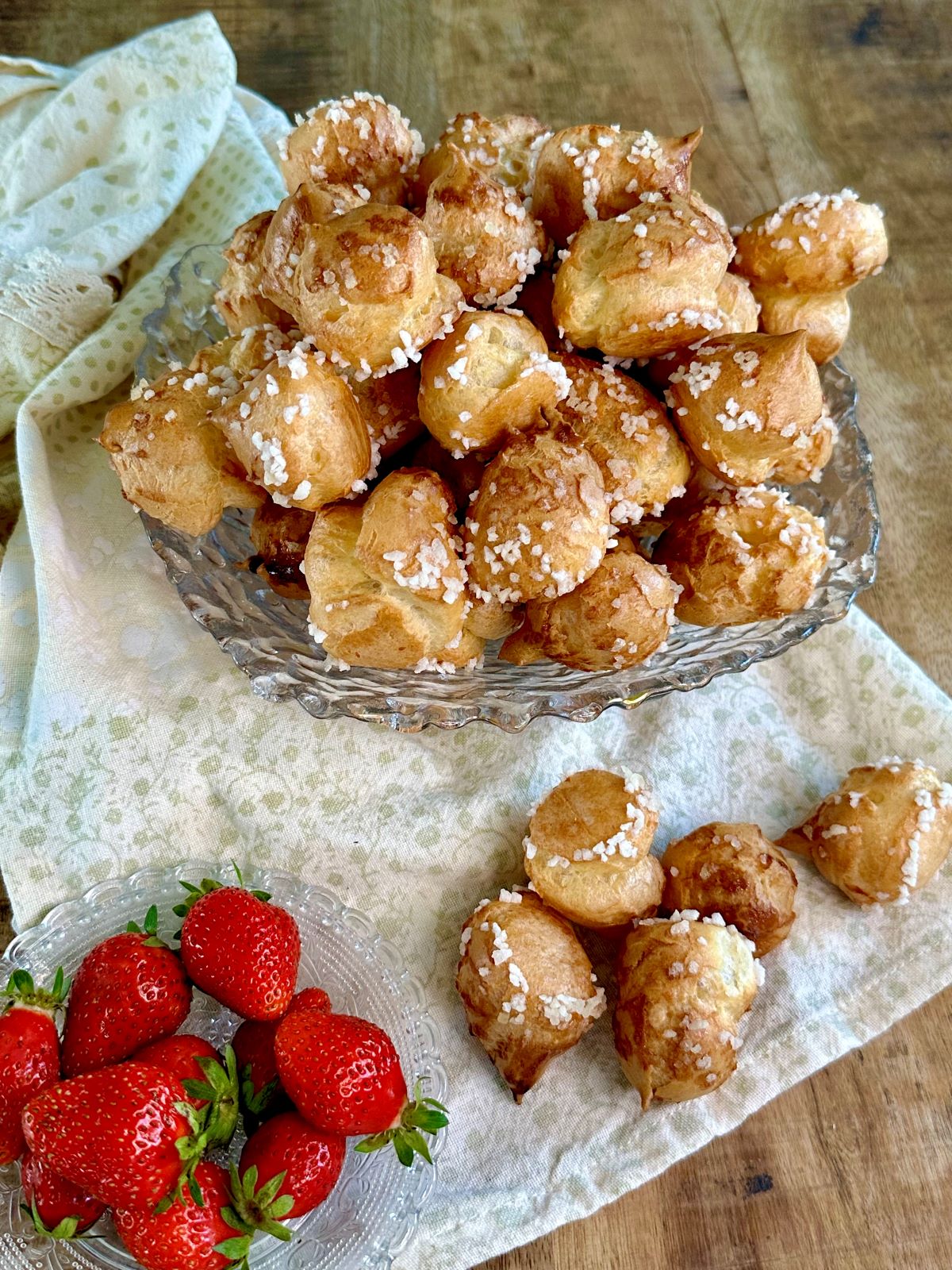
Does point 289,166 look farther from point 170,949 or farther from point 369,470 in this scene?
point 170,949

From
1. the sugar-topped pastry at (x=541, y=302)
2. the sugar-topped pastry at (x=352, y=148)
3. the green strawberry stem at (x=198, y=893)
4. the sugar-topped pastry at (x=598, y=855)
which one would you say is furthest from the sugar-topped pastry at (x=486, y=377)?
the green strawberry stem at (x=198, y=893)

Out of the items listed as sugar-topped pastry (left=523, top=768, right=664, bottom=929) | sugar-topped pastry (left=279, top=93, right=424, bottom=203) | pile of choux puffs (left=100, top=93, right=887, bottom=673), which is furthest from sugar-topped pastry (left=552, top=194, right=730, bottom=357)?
sugar-topped pastry (left=523, top=768, right=664, bottom=929)

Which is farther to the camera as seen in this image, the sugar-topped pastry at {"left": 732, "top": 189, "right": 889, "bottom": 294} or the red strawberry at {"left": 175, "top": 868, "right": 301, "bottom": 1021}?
the sugar-topped pastry at {"left": 732, "top": 189, "right": 889, "bottom": 294}

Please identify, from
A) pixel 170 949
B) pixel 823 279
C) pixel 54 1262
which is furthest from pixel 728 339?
pixel 54 1262

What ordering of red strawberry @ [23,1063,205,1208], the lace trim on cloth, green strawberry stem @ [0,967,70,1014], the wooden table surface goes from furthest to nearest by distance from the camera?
the wooden table surface, the lace trim on cloth, green strawberry stem @ [0,967,70,1014], red strawberry @ [23,1063,205,1208]

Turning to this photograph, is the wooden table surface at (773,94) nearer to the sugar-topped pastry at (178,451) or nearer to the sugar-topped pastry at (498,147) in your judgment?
the sugar-topped pastry at (498,147)

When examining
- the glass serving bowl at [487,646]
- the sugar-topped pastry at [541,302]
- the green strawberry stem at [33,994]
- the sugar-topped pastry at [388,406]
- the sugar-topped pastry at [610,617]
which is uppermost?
the sugar-topped pastry at [541,302]

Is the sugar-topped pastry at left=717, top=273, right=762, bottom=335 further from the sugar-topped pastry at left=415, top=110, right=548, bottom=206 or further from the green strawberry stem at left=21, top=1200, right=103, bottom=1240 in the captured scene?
the green strawberry stem at left=21, top=1200, right=103, bottom=1240
